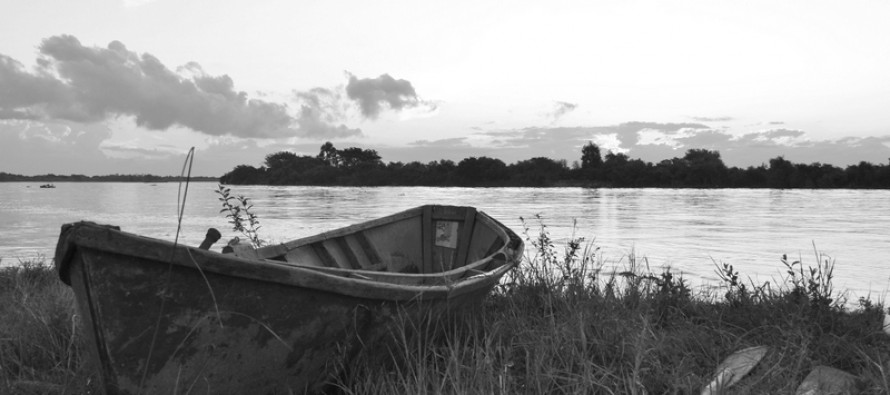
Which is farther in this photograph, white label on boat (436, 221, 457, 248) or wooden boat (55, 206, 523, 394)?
white label on boat (436, 221, 457, 248)

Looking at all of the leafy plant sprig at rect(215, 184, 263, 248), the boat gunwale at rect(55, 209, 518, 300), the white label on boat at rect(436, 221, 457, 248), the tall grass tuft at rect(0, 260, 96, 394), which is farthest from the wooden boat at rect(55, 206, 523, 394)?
the white label on boat at rect(436, 221, 457, 248)

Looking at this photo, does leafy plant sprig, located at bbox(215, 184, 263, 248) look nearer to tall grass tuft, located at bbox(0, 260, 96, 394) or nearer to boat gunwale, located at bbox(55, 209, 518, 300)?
tall grass tuft, located at bbox(0, 260, 96, 394)

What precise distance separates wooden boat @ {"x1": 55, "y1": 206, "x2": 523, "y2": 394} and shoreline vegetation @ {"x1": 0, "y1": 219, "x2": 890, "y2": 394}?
12.3 inches

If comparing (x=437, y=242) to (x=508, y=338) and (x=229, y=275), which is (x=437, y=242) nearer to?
(x=508, y=338)

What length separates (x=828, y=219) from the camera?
1041 inches

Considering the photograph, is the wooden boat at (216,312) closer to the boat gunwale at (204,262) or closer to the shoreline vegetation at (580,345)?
the boat gunwale at (204,262)

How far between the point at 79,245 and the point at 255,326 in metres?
1.04

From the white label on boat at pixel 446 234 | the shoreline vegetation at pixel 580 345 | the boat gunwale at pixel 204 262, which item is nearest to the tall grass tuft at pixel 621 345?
the shoreline vegetation at pixel 580 345

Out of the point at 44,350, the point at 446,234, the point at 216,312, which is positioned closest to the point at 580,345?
the point at 216,312

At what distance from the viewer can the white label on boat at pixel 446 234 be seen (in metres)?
8.22

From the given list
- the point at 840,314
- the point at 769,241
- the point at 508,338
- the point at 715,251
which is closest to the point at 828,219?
the point at 769,241

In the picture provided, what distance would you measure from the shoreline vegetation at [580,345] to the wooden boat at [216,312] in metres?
0.31

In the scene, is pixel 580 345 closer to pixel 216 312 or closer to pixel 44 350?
pixel 216 312

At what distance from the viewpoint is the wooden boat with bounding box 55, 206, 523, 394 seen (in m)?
3.21
